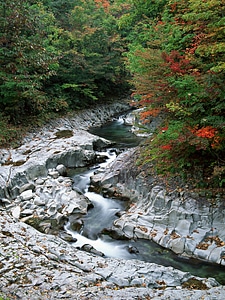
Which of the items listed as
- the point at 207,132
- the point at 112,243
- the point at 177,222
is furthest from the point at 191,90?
the point at 112,243

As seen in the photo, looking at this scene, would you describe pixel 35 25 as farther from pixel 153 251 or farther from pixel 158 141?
pixel 153 251

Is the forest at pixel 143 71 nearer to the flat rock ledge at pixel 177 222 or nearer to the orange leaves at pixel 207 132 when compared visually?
the orange leaves at pixel 207 132

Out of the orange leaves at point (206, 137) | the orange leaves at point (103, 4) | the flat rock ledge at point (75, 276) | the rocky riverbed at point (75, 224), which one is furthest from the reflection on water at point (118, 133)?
the orange leaves at point (103, 4)

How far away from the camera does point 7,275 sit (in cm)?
527

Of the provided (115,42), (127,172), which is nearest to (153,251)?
(127,172)

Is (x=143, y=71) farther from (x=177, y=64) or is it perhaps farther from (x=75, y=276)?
(x=75, y=276)

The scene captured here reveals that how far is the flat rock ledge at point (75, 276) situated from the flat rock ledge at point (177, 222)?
108cm

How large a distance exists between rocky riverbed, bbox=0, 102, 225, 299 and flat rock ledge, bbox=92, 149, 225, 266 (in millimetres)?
25

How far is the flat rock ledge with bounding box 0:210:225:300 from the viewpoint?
490 cm

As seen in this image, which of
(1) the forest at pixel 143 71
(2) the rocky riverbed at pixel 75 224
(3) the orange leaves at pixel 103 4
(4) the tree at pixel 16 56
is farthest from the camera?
(3) the orange leaves at pixel 103 4

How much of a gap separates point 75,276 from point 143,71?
19.6ft

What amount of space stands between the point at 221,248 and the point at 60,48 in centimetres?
1591

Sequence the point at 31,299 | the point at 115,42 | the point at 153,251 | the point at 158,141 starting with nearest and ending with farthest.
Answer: the point at 31,299 → the point at 153,251 → the point at 158,141 → the point at 115,42

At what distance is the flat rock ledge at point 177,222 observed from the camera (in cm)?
695
